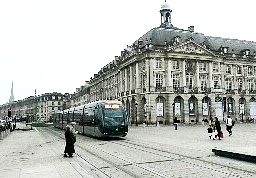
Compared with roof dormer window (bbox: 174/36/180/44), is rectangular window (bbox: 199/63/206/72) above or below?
below

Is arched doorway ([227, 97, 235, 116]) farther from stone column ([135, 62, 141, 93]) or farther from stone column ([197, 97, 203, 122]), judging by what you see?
stone column ([135, 62, 141, 93])

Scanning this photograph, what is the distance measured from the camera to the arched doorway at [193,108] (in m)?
61.6

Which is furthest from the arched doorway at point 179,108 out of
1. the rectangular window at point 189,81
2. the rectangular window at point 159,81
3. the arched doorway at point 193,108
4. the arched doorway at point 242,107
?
the arched doorway at point 242,107

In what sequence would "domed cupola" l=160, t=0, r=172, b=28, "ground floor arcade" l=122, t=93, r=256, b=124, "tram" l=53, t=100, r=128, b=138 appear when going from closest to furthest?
"tram" l=53, t=100, r=128, b=138, "ground floor arcade" l=122, t=93, r=256, b=124, "domed cupola" l=160, t=0, r=172, b=28

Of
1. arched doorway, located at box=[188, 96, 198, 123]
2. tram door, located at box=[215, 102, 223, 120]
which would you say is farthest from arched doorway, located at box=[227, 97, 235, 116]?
arched doorway, located at box=[188, 96, 198, 123]

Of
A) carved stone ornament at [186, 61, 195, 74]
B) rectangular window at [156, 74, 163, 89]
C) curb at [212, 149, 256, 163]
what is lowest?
curb at [212, 149, 256, 163]

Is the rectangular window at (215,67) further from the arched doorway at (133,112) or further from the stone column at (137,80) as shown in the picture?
the arched doorway at (133,112)

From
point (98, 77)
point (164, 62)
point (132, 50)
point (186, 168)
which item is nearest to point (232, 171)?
point (186, 168)

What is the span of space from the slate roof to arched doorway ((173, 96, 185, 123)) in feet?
37.2

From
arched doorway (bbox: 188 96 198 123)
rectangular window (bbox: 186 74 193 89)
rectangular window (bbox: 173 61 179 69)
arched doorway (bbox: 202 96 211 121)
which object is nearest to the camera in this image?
arched doorway (bbox: 188 96 198 123)

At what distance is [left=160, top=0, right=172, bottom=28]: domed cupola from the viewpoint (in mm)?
67312

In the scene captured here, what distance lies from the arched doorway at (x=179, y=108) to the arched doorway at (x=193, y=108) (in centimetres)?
166

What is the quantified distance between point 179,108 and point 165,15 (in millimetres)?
21608

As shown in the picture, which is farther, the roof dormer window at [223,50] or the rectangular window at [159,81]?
the roof dormer window at [223,50]
